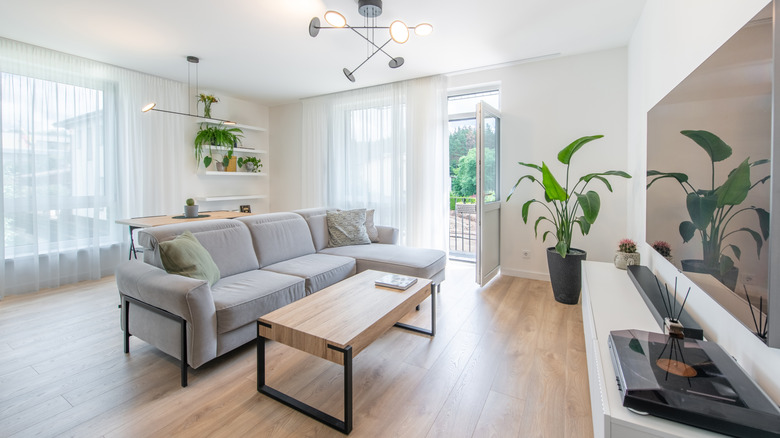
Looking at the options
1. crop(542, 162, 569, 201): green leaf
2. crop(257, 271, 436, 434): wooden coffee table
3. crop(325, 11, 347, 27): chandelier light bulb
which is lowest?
crop(257, 271, 436, 434): wooden coffee table

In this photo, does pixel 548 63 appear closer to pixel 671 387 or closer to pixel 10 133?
pixel 671 387

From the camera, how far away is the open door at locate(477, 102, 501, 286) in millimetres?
3322

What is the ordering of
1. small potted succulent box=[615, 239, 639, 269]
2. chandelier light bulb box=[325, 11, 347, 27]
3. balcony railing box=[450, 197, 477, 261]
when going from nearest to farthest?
chandelier light bulb box=[325, 11, 347, 27]
small potted succulent box=[615, 239, 639, 269]
balcony railing box=[450, 197, 477, 261]

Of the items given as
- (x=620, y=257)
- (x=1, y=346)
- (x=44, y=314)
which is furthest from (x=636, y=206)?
(x=44, y=314)

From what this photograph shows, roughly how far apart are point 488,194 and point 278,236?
220cm

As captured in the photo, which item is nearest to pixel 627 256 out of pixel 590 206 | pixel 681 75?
pixel 590 206

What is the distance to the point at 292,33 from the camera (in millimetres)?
3031

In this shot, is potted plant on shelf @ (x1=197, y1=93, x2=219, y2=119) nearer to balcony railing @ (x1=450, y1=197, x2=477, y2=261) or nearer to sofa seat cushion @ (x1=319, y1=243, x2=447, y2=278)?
sofa seat cushion @ (x1=319, y1=243, x2=447, y2=278)

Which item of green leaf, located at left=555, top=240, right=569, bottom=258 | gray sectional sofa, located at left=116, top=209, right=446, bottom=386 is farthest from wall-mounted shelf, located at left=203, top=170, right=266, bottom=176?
green leaf, located at left=555, top=240, right=569, bottom=258

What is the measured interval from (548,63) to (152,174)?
4915 millimetres

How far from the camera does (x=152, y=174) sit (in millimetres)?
4258

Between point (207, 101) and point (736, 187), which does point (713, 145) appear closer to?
point (736, 187)

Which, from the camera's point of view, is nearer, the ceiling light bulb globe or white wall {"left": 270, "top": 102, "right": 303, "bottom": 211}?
the ceiling light bulb globe

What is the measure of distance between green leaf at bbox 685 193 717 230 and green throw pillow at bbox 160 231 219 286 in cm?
253
